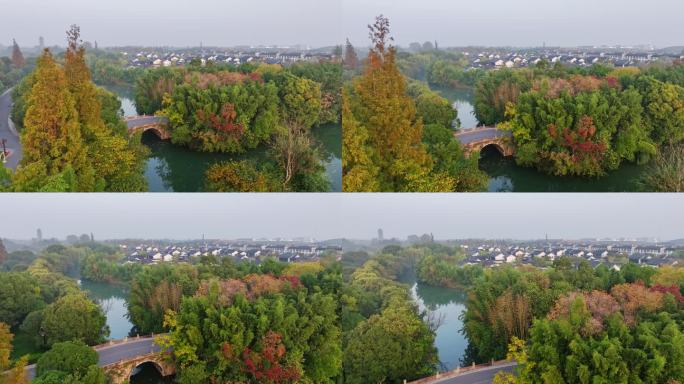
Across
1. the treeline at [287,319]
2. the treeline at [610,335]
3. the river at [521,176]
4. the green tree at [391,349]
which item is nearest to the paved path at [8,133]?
the treeline at [287,319]

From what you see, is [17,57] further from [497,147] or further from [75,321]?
[497,147]

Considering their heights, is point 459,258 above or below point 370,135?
Answer: below

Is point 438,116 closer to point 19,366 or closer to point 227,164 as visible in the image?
point 227,164

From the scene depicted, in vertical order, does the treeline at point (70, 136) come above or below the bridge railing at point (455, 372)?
above

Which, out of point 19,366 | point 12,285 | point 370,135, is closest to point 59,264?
point 12,285

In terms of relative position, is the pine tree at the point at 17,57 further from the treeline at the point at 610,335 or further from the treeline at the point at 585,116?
the treeline at the point at 610,335

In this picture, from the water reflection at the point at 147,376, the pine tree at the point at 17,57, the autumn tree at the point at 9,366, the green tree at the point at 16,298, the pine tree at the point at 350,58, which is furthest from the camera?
the green tree at the point at 16,298

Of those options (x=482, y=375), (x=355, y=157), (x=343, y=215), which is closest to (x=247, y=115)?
(x=355, y=157)

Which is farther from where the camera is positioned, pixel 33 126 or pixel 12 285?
pixel 12 285

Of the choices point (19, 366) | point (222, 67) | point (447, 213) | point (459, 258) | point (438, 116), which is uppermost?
point (222, 67)
